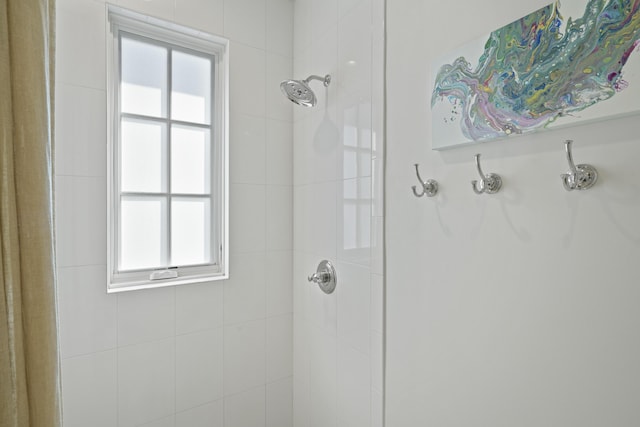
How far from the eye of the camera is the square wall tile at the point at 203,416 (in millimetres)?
1493

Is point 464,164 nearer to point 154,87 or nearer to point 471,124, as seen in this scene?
point 471,124

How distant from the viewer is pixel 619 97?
658 mm

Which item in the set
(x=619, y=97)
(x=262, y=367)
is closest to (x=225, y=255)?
(x=262, y=367)

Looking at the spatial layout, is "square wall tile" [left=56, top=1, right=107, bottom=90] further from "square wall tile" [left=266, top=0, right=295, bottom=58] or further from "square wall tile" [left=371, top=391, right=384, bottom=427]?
"square wall tile" [left=371, top=391, right=384, bottom=427]

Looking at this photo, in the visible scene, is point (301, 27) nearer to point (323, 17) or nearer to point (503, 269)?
point (323, 17)

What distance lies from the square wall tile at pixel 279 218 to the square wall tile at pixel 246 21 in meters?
0.73

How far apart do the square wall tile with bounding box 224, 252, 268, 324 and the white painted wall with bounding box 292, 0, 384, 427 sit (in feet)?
0.64

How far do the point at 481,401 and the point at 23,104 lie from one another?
1.27 m

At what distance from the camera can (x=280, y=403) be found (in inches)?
69.7

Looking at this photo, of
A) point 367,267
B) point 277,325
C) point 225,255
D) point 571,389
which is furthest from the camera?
point 277,325

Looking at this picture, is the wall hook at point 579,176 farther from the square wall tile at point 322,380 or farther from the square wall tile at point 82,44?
the square wall tile at point 82,44

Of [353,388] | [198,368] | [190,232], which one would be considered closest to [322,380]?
[353,388]

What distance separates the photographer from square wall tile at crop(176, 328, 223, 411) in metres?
1.49

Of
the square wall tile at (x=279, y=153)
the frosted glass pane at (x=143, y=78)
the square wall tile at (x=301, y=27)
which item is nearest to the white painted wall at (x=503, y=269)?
the square wall tile at (x=301, y=27)
